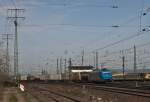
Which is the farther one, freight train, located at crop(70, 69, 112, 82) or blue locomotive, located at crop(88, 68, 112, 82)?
freight train, located at crop(70, 69, 112, 82)

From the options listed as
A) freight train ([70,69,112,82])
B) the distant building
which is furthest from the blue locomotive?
the distant building

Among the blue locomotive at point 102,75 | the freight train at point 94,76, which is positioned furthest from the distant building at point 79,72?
the blue locomotive at point 102,75

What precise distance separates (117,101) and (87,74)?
243ft

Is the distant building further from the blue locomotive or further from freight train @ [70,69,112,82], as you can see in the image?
the blue locomotive

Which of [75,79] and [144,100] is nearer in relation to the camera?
[144,100]

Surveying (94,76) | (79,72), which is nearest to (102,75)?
(94,76)

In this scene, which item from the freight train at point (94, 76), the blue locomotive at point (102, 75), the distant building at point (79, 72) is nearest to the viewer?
the blue locomotive at point (102, 75)

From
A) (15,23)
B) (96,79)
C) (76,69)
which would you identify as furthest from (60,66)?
(15,23)

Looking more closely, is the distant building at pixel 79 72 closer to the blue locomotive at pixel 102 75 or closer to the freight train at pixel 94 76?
the freight train at pixel 94 76

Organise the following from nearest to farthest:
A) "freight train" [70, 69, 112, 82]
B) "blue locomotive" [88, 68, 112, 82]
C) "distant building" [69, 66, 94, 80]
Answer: "blue locomotive" [88, 68, 112, 82], "freight train" [70, 69, 112, 82], "distant building" [69, 66, 94, 80]

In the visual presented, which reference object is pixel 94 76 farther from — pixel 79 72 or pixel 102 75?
pixel 79 72

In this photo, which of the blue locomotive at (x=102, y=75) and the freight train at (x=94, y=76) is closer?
the blue locomotive at (x=102, y=75)

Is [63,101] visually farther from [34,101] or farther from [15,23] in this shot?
[15,23]

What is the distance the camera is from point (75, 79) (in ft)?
377
